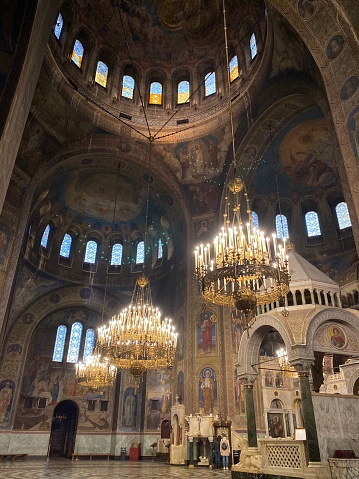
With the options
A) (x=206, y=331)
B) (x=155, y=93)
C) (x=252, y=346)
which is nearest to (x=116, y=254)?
(x=206, y=331)

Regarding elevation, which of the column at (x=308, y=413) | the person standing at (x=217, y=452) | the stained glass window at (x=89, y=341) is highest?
the stained glass window at (x=89, y=341)

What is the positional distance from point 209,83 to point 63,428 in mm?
17307

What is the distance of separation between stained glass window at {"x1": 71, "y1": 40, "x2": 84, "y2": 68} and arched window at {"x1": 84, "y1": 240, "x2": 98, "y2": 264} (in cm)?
846

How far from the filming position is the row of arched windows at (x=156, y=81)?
14284mm

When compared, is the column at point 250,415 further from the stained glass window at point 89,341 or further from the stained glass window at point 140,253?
the stained glass window at point 89,341

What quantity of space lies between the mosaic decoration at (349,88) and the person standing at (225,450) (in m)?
9.84

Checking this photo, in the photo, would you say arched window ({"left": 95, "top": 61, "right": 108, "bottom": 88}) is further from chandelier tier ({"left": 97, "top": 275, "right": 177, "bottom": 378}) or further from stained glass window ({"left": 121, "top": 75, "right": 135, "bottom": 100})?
chandelier tier ({"left": 97, "top": 275, "right": 177, "bottom": 378})

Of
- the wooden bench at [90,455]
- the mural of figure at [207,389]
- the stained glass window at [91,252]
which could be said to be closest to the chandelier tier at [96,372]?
the mural of figure at [207,389]

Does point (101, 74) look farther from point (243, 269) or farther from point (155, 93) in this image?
point (243, 269)

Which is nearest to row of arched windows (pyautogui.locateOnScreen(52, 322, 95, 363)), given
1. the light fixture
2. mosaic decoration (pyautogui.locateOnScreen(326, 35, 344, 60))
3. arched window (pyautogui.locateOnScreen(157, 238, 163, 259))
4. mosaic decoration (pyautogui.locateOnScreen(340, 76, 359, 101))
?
arched window (pyautogui.locateOnScreen(157, 238, 163, 259))

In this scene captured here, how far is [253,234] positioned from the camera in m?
6.01

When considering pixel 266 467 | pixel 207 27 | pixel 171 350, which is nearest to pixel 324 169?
pixel 207 27

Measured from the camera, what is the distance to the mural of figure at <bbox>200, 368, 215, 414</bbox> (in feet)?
40.3

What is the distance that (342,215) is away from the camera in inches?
579
